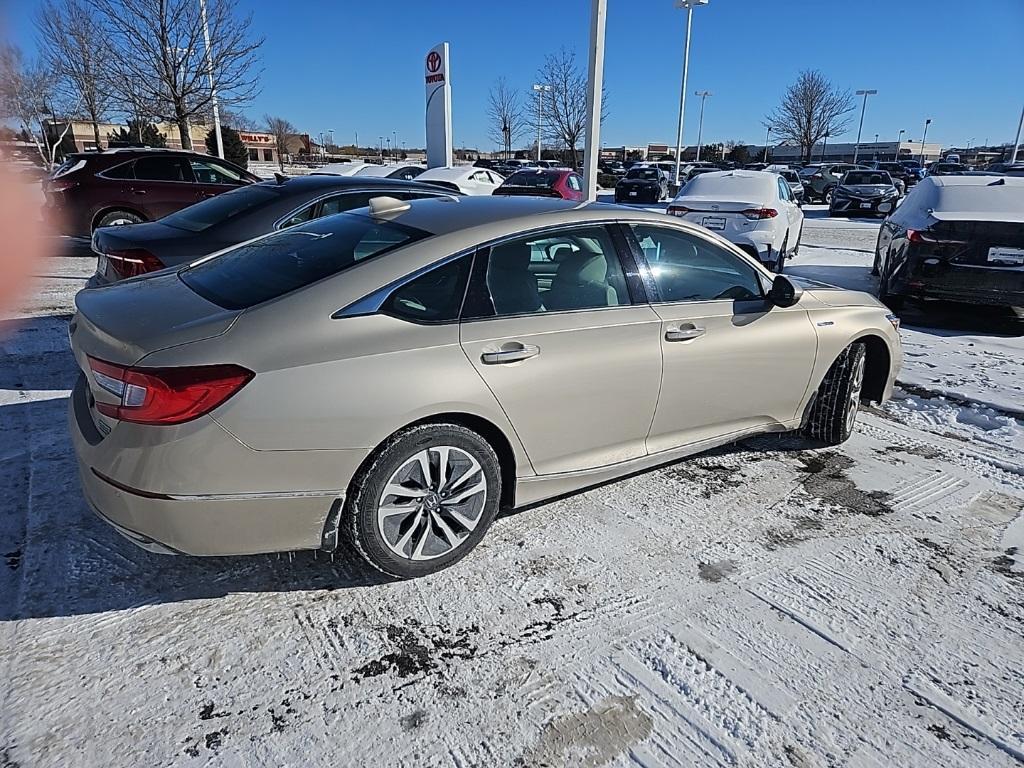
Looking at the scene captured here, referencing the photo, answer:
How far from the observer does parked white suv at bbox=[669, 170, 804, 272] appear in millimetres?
10023

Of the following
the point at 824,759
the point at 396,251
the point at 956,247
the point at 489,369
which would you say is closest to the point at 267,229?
the point at 396,251

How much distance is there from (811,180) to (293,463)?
33.0 m

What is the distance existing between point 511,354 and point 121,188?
10289 mm

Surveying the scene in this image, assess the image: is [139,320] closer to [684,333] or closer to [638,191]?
[684,333]

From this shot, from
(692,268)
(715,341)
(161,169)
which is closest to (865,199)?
(161,169)

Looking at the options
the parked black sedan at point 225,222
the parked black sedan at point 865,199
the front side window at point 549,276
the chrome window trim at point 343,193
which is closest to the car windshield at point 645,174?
the parked black sedan at point 865,199

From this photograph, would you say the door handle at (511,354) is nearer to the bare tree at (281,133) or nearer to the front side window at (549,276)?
the front side window at (549,276)

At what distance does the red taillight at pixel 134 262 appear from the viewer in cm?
479

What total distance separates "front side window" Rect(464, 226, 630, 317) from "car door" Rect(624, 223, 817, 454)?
20 cm

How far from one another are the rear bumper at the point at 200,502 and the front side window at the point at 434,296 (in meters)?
0.68

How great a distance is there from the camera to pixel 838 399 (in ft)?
13.6

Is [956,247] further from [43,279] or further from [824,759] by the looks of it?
[43,279]

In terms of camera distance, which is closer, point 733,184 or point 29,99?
point 733,184

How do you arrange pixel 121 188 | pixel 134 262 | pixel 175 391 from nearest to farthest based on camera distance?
1. pixel 175 391
2. pixel 134 262
3. pixel 121 188
